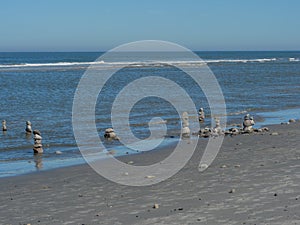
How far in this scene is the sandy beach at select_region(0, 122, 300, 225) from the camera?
1026 cm

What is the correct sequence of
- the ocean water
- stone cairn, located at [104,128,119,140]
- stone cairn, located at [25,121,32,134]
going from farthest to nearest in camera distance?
stone cairn, located at [25,121,32,134] → stone cairn, located at [104,128,119,140] → the ocean water

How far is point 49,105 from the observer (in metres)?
38.7

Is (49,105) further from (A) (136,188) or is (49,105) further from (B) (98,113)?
(A) (136,188)

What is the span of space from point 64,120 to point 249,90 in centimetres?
2561

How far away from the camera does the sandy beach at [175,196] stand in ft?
33.7

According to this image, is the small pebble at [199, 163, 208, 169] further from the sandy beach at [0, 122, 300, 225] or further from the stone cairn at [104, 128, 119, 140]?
the stone cairn at [104, 128, 119, 140]

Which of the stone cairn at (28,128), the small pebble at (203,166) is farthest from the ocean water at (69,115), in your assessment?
the small pebble at (203,166)

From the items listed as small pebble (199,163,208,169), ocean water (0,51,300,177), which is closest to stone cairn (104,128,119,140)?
ocean water (0,51,300,177)

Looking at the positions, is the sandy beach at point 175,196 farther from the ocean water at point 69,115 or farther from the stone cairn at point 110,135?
the stone cairn at point 110,135

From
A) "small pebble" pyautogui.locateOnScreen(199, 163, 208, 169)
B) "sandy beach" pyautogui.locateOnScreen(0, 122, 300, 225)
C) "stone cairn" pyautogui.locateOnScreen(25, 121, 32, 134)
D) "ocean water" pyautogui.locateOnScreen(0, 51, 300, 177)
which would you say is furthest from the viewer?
"stone cairn" pyautogui.locateOnScreen(25, 121, 32, 134)

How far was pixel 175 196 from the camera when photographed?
12.0 meters

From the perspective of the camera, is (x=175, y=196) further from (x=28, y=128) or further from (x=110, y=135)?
(x=28, y=128)

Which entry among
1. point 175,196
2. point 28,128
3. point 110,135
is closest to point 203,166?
point 175,196

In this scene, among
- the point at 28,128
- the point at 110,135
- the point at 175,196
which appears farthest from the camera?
the point at 28,128
